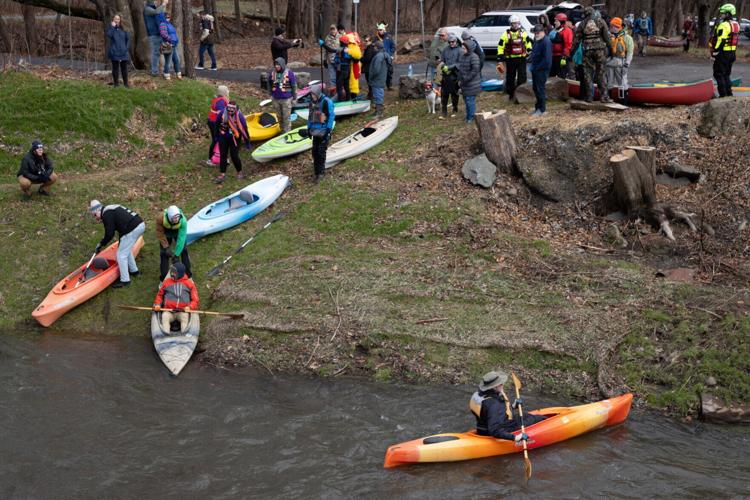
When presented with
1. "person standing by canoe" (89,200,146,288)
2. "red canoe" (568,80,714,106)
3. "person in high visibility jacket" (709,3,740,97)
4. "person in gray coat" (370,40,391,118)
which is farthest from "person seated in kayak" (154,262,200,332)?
"person in high visibility jacket" (709,3,740,97)

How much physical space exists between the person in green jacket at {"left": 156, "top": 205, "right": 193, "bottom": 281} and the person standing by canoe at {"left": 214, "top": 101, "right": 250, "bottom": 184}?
359 cm

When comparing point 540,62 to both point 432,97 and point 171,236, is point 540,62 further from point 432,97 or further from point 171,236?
point 171,236

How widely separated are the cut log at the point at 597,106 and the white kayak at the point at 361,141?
3.71 m

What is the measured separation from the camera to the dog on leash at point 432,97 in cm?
1642

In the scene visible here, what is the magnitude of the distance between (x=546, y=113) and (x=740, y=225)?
4.36 meters

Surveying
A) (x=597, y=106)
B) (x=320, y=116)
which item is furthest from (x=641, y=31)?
(x=320, y=116)

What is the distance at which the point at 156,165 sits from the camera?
1603cm

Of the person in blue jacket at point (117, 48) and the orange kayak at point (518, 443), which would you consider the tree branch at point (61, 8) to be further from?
the orange kayak at point (518, 443)

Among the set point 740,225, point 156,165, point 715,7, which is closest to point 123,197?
point 156,165

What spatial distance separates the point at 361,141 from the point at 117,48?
6210mm

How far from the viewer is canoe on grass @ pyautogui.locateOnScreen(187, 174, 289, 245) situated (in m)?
13.1

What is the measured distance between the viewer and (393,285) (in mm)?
11148

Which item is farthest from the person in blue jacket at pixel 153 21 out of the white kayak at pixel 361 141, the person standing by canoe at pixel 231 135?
the white kayak at pixel 361 141

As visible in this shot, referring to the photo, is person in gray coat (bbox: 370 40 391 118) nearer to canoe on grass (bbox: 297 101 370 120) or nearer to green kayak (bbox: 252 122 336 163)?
canoe on grass (bbox: 297 101 370 120)
